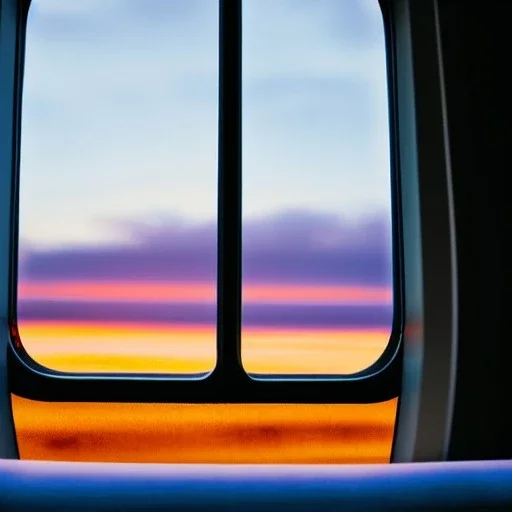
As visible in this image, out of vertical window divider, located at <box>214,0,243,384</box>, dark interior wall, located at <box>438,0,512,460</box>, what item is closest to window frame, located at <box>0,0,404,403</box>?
vertical window divider, located at <box>214,0,243,384</box>

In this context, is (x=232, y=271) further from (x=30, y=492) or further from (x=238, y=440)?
(x=30, y=492)

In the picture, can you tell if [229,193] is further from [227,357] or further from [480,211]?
[480,211]

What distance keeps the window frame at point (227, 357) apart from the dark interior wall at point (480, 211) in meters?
0.19

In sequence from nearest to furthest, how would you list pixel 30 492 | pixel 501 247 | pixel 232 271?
pixel 30 492, pixel 501 247, pixel 232 271

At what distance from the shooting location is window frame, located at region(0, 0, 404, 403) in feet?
4.95

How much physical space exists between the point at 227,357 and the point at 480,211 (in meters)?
0.73

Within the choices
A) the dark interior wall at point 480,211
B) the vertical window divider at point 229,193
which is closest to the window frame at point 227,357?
the vertical window divider at point 229,193

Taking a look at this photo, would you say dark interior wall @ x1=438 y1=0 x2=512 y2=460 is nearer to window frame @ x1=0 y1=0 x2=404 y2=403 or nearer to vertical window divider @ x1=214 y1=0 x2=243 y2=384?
window frame @ x1=0 y1=0 x2=404 y2=403

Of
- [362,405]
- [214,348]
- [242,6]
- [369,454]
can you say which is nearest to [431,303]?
[362,405]

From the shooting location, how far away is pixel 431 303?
1.41 metres

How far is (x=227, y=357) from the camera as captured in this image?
1.51 metres

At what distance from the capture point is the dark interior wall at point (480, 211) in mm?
1373

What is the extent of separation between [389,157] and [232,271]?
0.53m

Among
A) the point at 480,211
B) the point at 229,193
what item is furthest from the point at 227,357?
the point at 480,211
